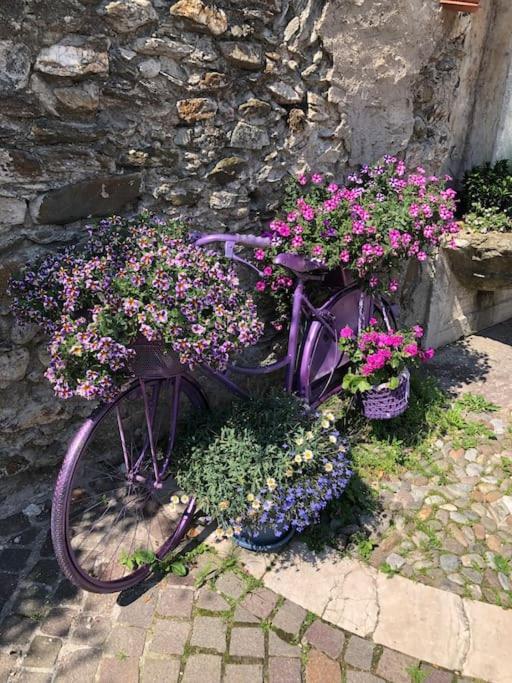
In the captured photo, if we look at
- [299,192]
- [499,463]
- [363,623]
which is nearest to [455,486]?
[499,463]

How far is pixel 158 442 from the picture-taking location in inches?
129

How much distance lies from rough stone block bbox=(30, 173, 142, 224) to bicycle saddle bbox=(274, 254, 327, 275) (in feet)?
2.56

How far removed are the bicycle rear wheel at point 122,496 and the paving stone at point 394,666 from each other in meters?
1.06

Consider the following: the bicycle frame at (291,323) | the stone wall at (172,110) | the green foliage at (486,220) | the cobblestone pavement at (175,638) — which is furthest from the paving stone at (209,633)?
the green foliage at (486,220)

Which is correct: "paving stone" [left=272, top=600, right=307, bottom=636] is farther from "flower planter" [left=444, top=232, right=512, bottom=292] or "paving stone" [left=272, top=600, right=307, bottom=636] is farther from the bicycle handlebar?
"flower planter" [left=444, top=232, right=512, bottom=292]

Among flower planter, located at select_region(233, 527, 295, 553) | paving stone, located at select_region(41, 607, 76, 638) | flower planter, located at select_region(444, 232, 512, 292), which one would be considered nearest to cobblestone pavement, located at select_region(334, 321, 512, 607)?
flower planter, located at select_region(233, 527, 295, 553)

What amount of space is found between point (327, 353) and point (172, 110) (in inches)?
61.0

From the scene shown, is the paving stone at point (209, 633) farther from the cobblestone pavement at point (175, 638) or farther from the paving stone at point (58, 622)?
the paving stone at point (58, 622)

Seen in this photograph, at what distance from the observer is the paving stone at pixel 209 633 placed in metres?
2.43

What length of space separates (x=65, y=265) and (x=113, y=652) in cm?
160

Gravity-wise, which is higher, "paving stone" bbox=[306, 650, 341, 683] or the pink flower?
the pink flower

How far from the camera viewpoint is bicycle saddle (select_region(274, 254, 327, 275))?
9.86ft

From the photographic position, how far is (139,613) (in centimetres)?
256

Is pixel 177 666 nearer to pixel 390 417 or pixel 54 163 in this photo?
pixel 390 417
